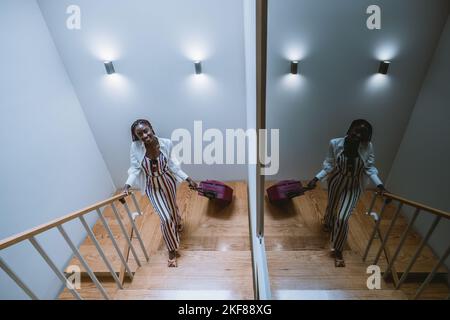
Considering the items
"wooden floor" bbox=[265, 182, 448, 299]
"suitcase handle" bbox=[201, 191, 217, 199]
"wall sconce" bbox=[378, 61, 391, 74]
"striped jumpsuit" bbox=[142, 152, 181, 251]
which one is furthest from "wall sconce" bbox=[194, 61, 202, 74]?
"wall sconce" bbox=[378, 61, 391, 74]

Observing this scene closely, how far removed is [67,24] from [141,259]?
261 cm

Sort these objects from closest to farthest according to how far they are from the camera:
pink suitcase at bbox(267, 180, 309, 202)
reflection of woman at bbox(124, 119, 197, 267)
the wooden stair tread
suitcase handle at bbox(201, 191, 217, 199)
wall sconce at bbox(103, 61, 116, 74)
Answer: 1. pink suitcase at bbox(267, 180, 309, 202)
2. reflection of woman at bbox(124, 119, 197, 267)
3. the wooden stair tread
4. wall sconce at bbox(103, 61, 116, 74)
5. suitcase handle at bbox(201, 191, 217, 199)

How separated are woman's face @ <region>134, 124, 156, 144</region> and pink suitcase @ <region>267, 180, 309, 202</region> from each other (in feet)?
4.21

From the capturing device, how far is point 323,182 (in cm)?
98

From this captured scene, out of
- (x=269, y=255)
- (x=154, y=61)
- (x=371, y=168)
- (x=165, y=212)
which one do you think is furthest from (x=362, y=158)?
(x=154, y=61)

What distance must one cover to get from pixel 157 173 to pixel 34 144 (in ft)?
4.02

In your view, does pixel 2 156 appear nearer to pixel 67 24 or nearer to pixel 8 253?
pixel 8 253

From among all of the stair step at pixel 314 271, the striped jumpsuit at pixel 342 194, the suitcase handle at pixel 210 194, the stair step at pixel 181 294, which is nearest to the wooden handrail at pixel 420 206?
the striped jumpsuit at pixel 342 194

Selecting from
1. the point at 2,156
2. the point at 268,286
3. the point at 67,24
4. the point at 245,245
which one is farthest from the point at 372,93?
the point at 67,24

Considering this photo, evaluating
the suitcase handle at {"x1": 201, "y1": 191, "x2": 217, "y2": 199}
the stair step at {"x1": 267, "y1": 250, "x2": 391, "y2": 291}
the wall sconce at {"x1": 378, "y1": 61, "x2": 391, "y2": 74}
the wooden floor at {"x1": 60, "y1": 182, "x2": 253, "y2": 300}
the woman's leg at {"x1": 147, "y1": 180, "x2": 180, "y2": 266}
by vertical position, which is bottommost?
the wooden floor at {"x1": 60, "y1": 182, "x2": 253, "y2": 300}

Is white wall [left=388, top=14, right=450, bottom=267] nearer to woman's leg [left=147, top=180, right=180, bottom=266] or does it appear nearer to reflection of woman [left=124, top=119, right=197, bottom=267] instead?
reflection of woman [left=124, top=119, right=197, bottom=267]

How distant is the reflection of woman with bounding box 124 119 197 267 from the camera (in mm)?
2242

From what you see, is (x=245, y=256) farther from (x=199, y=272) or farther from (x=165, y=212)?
(x=165, y=212)

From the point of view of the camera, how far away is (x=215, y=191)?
127 inches
